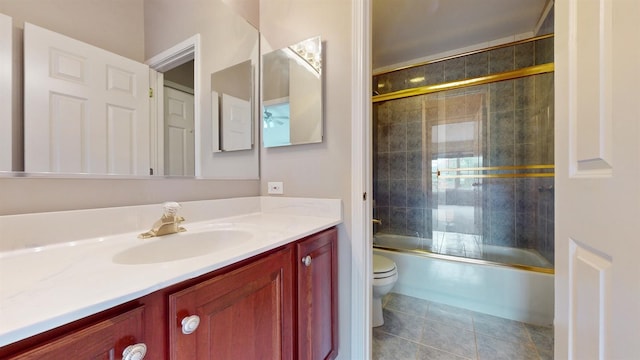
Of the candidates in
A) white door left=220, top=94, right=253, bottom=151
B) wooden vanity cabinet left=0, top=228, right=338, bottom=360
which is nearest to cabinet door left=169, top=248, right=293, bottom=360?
wooden vanity cabinet left=0, top=228, right=338, bottom=360

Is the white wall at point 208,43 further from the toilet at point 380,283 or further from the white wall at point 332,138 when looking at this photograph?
the toilet at point 380,283

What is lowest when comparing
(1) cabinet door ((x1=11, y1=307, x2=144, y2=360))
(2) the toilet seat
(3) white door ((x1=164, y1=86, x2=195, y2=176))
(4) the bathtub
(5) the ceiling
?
(4) the bathtub

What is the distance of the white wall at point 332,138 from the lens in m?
1.15

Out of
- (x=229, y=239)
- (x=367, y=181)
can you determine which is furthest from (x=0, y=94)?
(x=367, y=181)

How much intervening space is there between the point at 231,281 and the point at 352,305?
0.74 m

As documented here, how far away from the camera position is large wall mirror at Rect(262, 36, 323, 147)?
122cm

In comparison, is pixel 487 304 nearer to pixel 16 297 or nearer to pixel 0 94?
pixel 16 297

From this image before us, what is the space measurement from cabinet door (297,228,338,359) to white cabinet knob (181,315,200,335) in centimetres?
40

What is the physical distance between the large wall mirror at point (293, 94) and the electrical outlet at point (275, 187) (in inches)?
8.6

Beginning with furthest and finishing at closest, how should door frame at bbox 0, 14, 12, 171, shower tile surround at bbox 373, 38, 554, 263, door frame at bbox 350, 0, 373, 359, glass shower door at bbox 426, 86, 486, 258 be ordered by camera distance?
1. glass shower door at bbox 426, 86, 486, 258
2. shower tile surround at bbox 373, 38, 554, 263
3. door frame at bbox 350, 0, 373, 359
4. door frame at bbox 0, 14, 12, 171

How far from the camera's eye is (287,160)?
1.33 m

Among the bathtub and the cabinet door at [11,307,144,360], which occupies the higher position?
the cabinet door at [11,307,144,360]

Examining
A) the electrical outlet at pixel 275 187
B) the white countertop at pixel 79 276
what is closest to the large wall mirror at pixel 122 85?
the electrical outlet at pixel 275 187

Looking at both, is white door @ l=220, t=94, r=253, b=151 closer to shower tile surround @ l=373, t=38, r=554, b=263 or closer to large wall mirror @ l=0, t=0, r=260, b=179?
large wall mirror @ l=0, t=0, r=260, b=179
